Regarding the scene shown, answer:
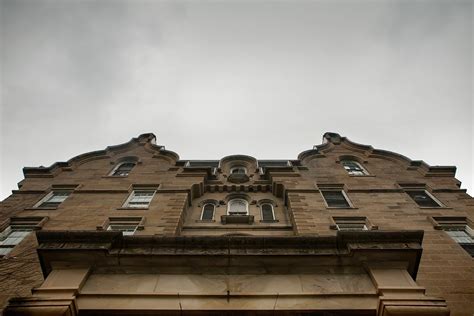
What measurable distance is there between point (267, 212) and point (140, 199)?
6.99m

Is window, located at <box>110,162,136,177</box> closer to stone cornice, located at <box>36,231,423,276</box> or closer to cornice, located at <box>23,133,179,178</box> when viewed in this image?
cornice, located at <box>23,133,179,178</box>

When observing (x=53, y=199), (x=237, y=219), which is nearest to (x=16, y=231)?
(x=53, y=199)

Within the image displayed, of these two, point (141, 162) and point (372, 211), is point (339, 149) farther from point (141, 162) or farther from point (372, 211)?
point (141, 162)

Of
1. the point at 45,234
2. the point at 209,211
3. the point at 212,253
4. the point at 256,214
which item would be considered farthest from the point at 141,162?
the point at 212,253

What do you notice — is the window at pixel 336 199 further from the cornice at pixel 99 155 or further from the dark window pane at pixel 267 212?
the cornice at pixel 99 155

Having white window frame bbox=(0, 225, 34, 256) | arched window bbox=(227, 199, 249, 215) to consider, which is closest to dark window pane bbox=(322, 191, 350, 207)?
arched window bbox=(227, 199, 249, 215)

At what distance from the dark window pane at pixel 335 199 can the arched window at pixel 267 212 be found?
118 inches

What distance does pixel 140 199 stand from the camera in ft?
56.9

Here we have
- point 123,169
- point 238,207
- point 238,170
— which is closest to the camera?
point 238,207

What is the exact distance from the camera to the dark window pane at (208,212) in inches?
662

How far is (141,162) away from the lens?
21641mm

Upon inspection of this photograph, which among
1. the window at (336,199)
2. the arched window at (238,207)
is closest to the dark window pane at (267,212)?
the arched window at (238,207)

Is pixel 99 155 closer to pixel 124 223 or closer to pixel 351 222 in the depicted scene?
pixel 124 223

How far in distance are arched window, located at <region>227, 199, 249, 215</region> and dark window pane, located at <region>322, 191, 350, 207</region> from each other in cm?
438
